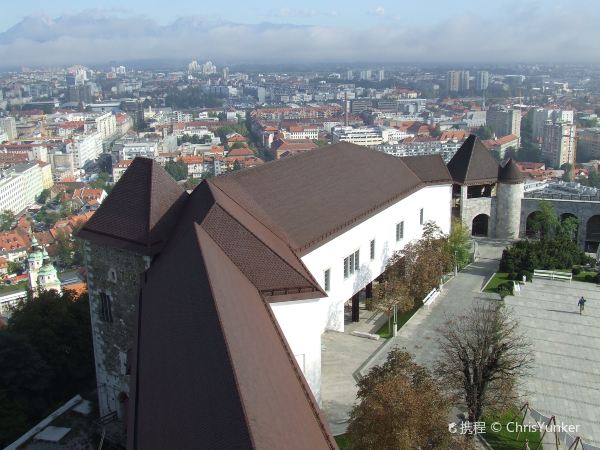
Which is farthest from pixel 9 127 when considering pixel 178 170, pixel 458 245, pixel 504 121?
pixel 458 245

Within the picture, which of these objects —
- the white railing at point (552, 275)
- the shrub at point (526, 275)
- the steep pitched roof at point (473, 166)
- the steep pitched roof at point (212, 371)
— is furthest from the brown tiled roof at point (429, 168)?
the steep pitched roof at point (212, 371)

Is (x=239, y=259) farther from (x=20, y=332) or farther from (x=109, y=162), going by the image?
(x=109, y=162)

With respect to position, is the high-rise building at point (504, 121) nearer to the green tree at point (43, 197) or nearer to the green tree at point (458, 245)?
the green tree at point (43, 197)

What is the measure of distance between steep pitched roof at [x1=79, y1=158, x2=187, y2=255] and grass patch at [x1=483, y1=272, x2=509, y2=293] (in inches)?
694

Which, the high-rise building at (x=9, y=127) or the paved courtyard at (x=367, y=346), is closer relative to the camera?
the paved courtyard at (x=367, y=346)

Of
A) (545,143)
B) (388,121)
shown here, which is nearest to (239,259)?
(545,143)

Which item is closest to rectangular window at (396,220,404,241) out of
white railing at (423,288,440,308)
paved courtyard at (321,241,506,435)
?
white railing at (423,288,440,308)

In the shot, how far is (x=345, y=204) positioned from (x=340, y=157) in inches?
191

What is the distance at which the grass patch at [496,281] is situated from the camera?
3347 cm

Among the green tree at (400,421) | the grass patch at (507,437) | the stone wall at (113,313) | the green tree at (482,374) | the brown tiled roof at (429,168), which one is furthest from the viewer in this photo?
the brown tiled roof at (429,168)

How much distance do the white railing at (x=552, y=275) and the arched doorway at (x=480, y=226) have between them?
9.44 metres

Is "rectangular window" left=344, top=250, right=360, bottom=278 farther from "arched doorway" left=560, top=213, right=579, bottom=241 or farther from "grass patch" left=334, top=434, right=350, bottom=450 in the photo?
"arched doorway" left=560, top=213, right=579, bottom=241

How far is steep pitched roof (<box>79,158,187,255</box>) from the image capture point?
872 inches

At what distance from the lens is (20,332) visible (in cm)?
2748
